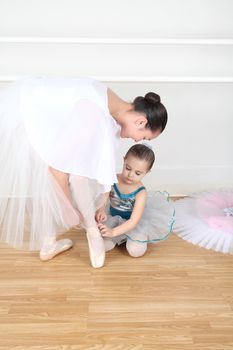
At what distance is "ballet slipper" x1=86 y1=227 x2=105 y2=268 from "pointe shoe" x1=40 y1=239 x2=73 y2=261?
14 centimetres

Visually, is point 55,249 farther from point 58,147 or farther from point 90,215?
point 58,147

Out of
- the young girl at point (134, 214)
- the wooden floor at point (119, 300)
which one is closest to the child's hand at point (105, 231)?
the young girl at point (134, 214)

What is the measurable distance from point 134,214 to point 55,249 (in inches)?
13.6

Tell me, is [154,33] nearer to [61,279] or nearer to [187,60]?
[187,60]

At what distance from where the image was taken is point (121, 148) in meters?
2.36

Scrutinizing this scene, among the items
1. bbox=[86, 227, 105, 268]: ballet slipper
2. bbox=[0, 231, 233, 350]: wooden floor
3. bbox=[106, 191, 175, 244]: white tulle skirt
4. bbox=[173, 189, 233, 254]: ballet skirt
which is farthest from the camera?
bbox=[173, 189, 233, 254]: ballet skirt

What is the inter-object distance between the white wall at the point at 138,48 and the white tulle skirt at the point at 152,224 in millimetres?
559

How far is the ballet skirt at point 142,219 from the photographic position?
1.76 m

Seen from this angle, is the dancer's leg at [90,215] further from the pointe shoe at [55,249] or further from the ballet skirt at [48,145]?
the pointe shoe at [55,249]

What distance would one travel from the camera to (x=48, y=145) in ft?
4.92

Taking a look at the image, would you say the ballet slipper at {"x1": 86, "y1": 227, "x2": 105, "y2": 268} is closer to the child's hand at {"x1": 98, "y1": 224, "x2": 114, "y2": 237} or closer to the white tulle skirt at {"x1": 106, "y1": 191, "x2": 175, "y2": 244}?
the child's hand at {"x1": 98, "y1": 224, "x2": 114, "y2": 237}

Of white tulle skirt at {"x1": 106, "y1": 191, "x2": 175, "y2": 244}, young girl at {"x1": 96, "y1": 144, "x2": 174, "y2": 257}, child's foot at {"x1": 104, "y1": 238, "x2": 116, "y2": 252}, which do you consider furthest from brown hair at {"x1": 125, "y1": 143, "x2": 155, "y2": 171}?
child's foot at {"x1": 104, "y1": 238, "x2": 116, "y2": 252}

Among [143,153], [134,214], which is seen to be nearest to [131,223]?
[134,214]

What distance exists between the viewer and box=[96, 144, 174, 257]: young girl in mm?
1727
